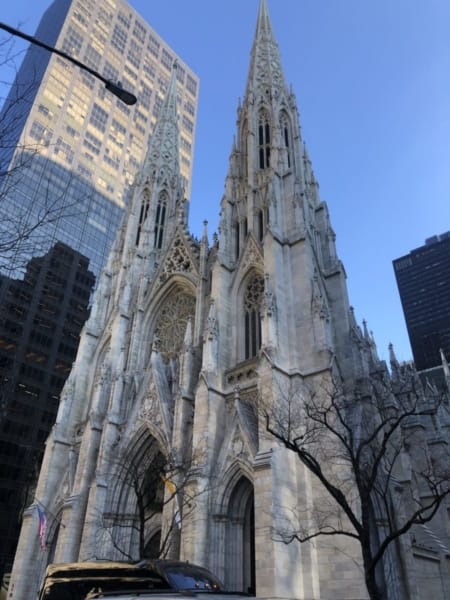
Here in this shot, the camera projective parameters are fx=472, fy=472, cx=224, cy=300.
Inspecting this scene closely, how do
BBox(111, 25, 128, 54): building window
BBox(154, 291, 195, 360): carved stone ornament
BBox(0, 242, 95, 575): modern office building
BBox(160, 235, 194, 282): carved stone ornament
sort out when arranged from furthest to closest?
BBox(111, 25, 128, 54): building window → BBox(0, 242, 95, 575): modern office building → BBox(160, 235, 194, 282): carved stone ornament → BBox(154, 291, 195, 360): carved stone ornament

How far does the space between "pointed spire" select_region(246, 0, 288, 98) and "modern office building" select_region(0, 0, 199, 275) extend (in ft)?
48.6

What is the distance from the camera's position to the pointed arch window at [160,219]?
38812 mm

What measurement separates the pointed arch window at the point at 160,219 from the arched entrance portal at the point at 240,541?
74.7ft

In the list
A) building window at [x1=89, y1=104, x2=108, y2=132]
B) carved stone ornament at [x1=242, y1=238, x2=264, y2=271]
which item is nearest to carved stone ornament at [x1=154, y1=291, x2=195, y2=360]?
carved stone ornament at [x1=242, y1=238, x2=264, y2=271]

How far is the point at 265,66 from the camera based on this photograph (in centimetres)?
3988

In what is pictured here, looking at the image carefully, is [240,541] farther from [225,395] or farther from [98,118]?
[98,118]

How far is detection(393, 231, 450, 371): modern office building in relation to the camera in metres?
95.2

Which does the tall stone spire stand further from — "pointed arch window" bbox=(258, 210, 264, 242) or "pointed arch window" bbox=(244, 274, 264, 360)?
"pointed arch window" bbox=(244, 274, 264, 360)

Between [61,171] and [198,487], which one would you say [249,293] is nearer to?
[198,487]

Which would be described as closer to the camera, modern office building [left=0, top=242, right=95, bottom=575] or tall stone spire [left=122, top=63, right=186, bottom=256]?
tall stone spire [left=122, top=63, right=186, bottom=256]

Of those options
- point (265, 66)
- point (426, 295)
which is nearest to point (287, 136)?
point (265, 66)

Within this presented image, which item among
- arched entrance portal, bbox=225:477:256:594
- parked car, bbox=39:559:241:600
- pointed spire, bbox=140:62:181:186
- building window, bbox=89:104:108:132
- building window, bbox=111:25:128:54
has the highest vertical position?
building window, bbox=111:25:128:54

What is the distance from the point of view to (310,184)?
115 ft

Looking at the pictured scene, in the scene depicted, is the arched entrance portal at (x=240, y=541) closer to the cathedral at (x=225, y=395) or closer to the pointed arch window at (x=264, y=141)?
the cathedral at (x=225, y=395)
